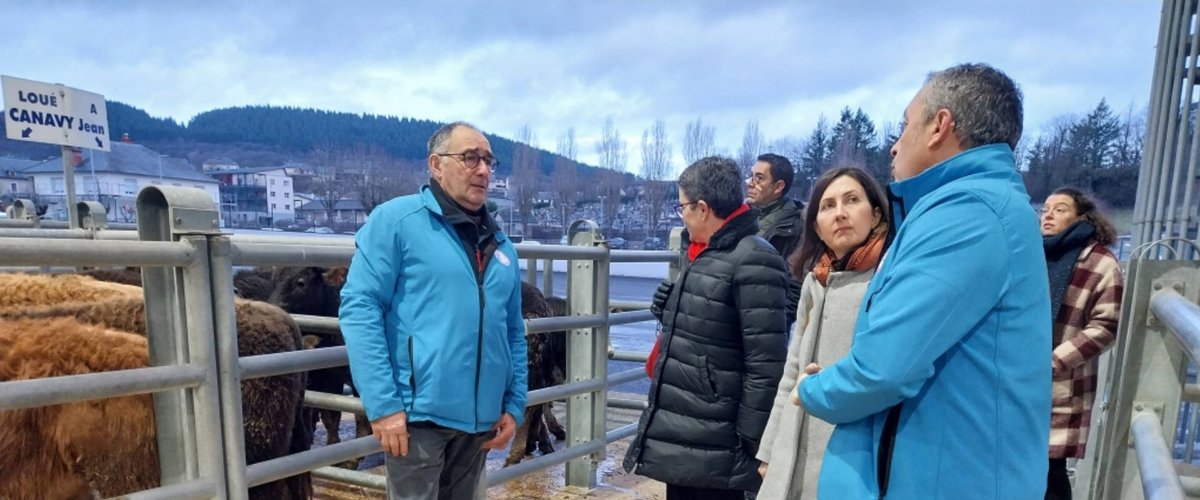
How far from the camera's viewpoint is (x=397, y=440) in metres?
1.97

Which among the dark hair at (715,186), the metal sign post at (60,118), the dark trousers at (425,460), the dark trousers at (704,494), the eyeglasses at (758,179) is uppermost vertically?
the metal sign post at (60,118)

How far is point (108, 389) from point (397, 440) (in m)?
0.83

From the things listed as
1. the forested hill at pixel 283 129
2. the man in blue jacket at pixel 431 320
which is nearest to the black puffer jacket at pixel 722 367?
the man in blue jacket at pixel 431 320

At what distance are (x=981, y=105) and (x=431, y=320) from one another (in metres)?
1.65

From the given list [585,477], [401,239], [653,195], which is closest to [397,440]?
[401,239]

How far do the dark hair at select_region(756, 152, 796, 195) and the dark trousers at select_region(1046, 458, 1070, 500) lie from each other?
2.11 metres

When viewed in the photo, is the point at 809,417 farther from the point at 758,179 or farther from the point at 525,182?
the point at 525,182

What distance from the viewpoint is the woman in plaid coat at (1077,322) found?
2398 millimetres

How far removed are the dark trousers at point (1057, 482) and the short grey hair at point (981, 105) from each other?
1799 millimetres

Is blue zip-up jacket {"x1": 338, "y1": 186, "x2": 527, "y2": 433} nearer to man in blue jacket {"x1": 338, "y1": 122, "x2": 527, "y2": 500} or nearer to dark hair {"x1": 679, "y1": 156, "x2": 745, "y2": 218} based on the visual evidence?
man in blue jacket {"x1": 338, "y1": 122, "x2": 527, "y2": 500}

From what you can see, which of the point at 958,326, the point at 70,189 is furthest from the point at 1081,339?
the point at 70,189

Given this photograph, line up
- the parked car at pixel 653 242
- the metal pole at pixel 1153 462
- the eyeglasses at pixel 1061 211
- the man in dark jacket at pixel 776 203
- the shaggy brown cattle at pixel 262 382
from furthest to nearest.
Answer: the parked car at pixel 653 242
the man in dark jacket at pixel 776 203
the eyeglasses at pixel 1061 211
the shaggy brown cattle at pixel 262 382
the metal pole at pixel 1153 462

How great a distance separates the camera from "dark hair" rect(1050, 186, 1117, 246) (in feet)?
8.79

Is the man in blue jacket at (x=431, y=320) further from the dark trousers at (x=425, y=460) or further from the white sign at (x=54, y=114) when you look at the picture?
the white sign at (x=54, y=114)
